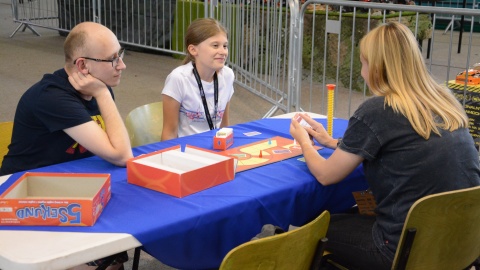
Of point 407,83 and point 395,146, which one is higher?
point 407,83

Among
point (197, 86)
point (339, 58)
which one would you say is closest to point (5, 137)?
point (197, 86)

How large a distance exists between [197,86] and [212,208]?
58.5 inches

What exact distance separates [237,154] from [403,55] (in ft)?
2.67

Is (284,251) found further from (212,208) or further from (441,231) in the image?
(441,231)

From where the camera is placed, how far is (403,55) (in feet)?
7.87

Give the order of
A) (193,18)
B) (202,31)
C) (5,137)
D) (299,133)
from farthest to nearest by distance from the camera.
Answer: (193,18)
(202,31)
(5,137)
(299,133)

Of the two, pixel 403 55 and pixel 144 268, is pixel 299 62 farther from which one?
pixel 403 55

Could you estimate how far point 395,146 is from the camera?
92.6 inches

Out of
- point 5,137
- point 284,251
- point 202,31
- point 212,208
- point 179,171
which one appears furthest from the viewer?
point 202,31

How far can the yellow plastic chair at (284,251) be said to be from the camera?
1.70 metres

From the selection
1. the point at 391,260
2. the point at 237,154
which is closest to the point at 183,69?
the point at 237,154

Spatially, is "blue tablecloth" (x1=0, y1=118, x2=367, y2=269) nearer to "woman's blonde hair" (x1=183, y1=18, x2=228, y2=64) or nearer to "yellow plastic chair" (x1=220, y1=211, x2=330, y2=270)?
"yellow plastic chair" (x1=220, y1=211, x2=330, y2=270)

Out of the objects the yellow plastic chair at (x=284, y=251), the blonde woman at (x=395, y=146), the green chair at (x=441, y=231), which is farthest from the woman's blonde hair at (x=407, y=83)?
the yellow plastic chair at (x=284, y=251)

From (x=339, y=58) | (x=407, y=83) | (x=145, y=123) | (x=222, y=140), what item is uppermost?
(x=407, y=83)
